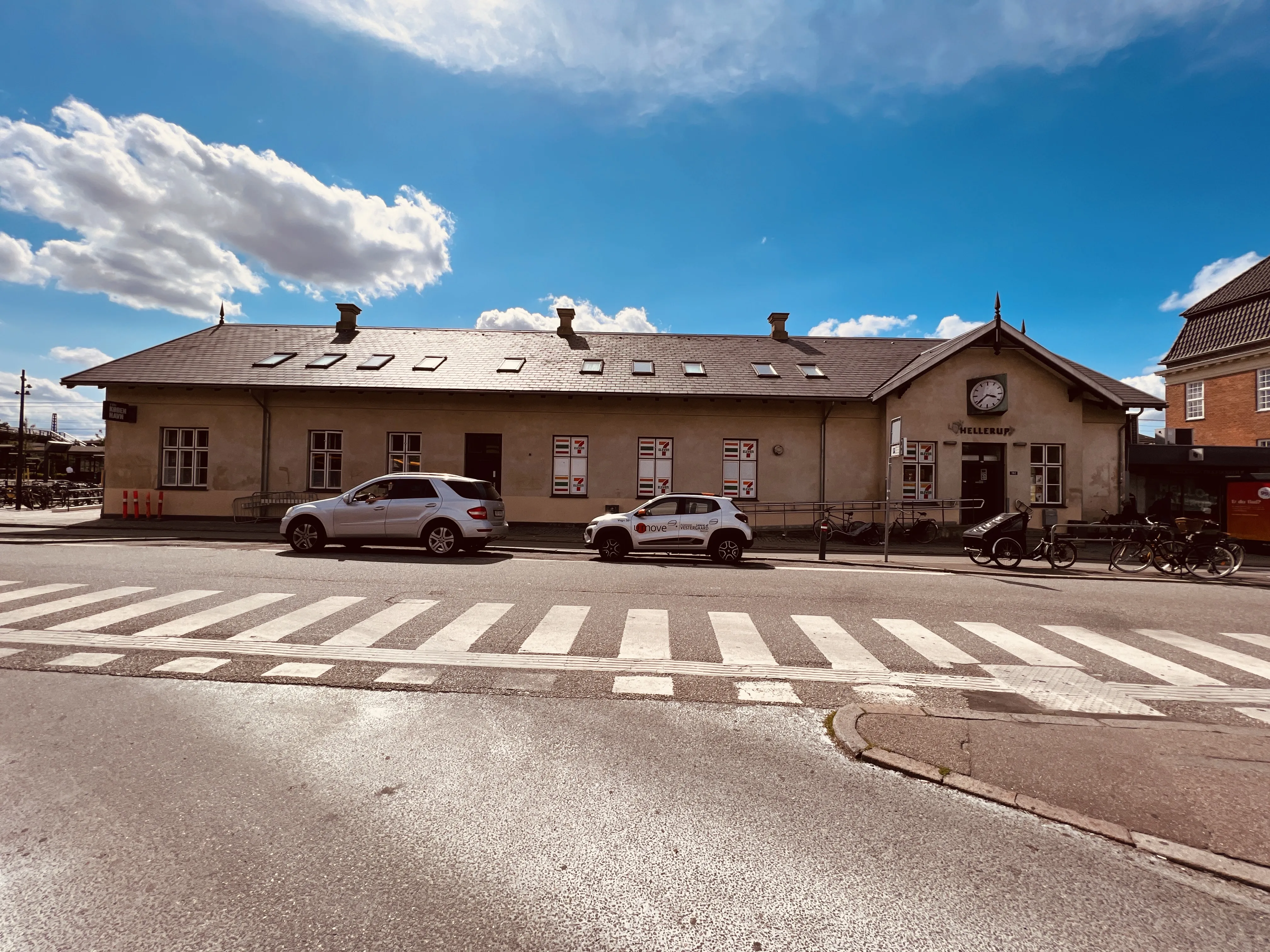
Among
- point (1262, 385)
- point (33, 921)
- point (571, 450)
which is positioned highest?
point (1262, 385)

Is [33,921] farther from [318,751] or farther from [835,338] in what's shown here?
[835,338]

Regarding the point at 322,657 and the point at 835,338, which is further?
the point at 835,338

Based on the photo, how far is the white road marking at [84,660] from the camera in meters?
5.63

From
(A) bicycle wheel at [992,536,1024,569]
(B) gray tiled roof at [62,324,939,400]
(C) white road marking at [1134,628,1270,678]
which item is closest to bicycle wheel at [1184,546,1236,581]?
(A) bicycle wheel at [992,536,1024,569]

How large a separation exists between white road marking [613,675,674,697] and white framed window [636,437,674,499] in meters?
16.0

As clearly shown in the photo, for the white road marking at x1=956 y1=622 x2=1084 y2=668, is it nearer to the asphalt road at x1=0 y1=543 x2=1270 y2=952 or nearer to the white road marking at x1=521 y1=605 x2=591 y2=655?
the asphalt road at x1=0 y1=543 x2=1270 y2=952

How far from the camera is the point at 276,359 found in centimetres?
2327

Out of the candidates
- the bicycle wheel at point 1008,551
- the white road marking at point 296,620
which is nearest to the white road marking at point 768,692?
the white road marking at point 296,620

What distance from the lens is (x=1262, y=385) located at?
1126 inches

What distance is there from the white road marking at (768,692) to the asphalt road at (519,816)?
0.05 m

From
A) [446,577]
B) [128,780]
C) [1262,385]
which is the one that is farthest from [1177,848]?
[1262,385]

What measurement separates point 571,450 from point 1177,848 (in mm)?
19269

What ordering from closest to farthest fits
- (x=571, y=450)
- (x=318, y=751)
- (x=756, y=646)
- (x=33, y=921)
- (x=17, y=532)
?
(x=33, y=921) → (x=318, y=751) → (x=756, y=646) → (x=17, y=532) → (x=571, y=450)

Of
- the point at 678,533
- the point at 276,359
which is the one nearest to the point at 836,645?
the point at 678,533
